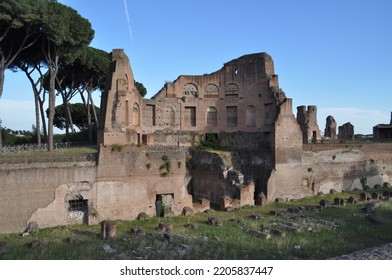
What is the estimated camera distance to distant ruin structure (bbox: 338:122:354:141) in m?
37.0

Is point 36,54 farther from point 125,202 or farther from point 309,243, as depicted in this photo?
point 309,243

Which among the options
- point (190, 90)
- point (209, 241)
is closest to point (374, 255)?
point (209, 241)

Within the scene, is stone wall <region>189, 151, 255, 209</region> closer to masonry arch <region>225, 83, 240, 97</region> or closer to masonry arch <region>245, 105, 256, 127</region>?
masonry arch <region>245, 105, 256, 127</region>

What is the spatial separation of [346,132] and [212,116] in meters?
17.1

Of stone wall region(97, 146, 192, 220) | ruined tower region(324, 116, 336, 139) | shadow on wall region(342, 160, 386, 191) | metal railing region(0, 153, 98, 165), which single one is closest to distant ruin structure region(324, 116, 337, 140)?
ruined tower region(324, 116, 336, 139)

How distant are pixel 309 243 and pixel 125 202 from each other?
8909 mm

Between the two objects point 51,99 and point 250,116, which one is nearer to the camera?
point 51,99

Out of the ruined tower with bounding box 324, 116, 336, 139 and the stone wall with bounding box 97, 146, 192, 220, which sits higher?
the ruined tower with bounding box 324, 116, 336, 139

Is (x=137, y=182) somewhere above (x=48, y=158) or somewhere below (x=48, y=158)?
below

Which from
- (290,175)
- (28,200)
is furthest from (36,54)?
(290,175)

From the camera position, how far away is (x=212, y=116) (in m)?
27.9

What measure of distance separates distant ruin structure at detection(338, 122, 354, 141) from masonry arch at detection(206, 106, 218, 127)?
16373mm

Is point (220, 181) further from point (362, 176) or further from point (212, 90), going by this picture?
point (362, 176)

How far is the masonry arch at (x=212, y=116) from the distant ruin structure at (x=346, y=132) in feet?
53.7
